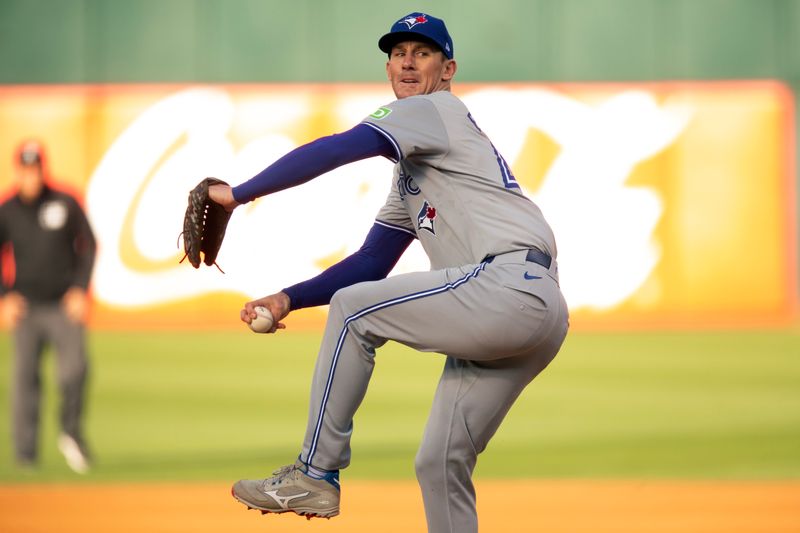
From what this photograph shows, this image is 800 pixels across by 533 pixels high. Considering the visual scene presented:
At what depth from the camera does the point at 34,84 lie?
14.7 meters

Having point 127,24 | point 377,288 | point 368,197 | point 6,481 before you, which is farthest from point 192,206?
point 127,24

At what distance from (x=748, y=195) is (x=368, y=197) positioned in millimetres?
4161

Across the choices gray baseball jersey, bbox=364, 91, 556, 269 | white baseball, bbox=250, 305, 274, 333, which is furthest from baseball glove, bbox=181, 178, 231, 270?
gray baseball jersey, bbox=364, 91, 556, 269

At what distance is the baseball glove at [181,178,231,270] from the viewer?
365 cm

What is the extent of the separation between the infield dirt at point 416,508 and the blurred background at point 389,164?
4.37 meters

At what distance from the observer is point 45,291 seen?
803 centimetres

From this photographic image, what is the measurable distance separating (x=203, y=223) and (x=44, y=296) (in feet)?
15.3

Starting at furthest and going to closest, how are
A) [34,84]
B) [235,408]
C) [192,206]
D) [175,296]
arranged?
[34,84] < [175,296] < [235,408] < [192,206]

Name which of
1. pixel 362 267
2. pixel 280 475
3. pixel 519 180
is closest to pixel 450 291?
pixel 362 267

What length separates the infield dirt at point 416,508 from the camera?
21.3ft

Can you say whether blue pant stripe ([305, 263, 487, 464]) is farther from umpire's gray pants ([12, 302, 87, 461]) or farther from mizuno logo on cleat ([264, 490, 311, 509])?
umpire's gray pants ([12, 302, 87, 461])

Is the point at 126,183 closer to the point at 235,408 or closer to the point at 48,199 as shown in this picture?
the point at 235,408

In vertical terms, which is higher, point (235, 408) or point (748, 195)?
point (748, 195)

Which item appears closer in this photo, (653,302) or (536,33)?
(653,302)
